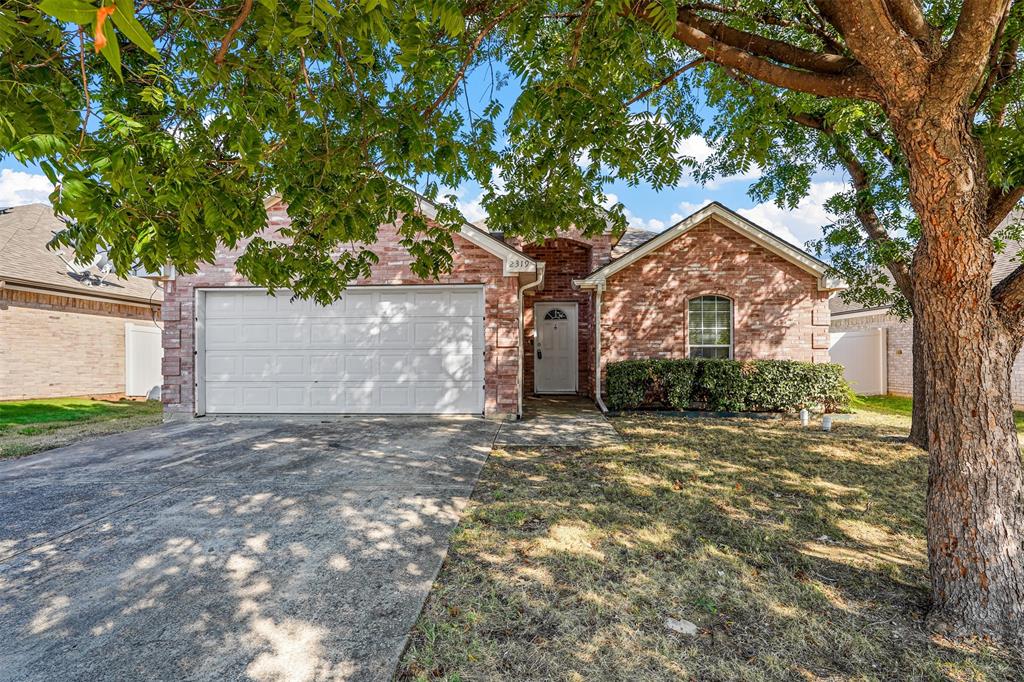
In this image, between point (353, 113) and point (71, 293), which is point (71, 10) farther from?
point (71, 293)

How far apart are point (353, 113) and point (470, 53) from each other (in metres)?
1.06

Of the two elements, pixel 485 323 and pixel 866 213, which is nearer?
pixel 866 213

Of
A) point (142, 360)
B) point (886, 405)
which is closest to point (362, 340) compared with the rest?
point (142, 360)

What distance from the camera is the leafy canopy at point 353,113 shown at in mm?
2240

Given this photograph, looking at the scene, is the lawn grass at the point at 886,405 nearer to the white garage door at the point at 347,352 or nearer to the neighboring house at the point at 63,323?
the white garage door at the point at 347,352

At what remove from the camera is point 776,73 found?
3.48 metres

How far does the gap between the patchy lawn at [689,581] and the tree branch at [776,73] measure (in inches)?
124

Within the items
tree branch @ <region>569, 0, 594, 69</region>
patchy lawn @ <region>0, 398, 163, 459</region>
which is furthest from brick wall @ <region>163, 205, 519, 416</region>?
tree branch @ <region>569, 0, 594, 69</region>

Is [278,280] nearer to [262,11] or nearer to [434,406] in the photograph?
[262,11]

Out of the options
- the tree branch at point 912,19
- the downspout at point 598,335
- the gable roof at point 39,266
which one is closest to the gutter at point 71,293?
the gable roof at point 39,266

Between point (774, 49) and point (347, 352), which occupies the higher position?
point (774, 49)

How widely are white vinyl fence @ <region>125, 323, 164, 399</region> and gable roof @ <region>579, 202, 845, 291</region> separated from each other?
1246 centimetres

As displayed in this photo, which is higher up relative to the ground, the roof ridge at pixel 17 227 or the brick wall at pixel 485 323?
the roof ridge at pixel 17 227

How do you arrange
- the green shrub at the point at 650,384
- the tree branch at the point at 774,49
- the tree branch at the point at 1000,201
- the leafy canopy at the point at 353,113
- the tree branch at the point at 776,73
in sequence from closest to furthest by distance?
the leafy canopy at the point at 353,113 → the tree branch at the point at 776,73 → the tree branch at the point at 774,49 → the tree branch at the point at 1000,201 → the green shrub at the point at 650,384
